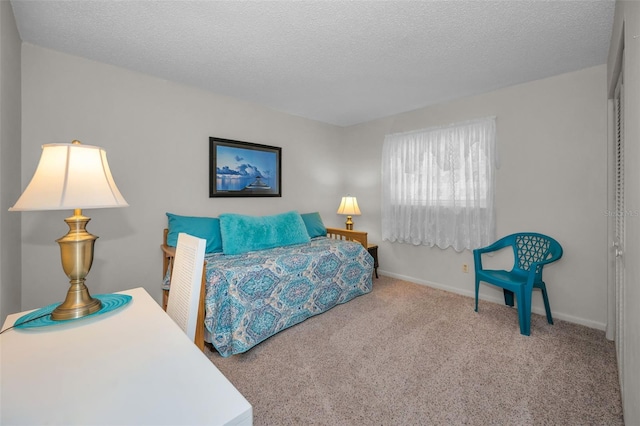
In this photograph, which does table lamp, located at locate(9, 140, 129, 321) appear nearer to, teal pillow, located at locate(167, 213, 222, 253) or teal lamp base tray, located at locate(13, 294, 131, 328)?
teal lamp base tray, located at locate(13, 294, 131, 328)

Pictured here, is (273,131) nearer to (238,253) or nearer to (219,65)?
(219,65)

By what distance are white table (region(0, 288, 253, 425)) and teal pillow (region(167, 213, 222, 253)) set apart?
1.62 m

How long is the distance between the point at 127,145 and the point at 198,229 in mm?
976

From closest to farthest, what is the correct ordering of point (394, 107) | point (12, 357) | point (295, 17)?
point (12, 357)
point (295, 17)
point (394, 107)

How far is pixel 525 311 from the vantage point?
7.64ft

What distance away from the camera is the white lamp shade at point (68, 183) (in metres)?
1.05

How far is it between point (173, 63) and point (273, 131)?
1.40m

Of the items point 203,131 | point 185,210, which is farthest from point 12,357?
point 203,131

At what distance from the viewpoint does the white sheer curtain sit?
305 cm

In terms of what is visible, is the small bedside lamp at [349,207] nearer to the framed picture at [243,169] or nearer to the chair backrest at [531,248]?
the framed picture at [243,169]

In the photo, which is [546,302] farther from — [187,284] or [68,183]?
[68,183]

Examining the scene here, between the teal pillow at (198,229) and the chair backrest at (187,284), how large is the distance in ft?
4.21

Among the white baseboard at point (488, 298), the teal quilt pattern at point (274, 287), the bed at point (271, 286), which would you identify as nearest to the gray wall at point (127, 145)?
the bed at point (271, 286)

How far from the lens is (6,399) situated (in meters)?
0.66
